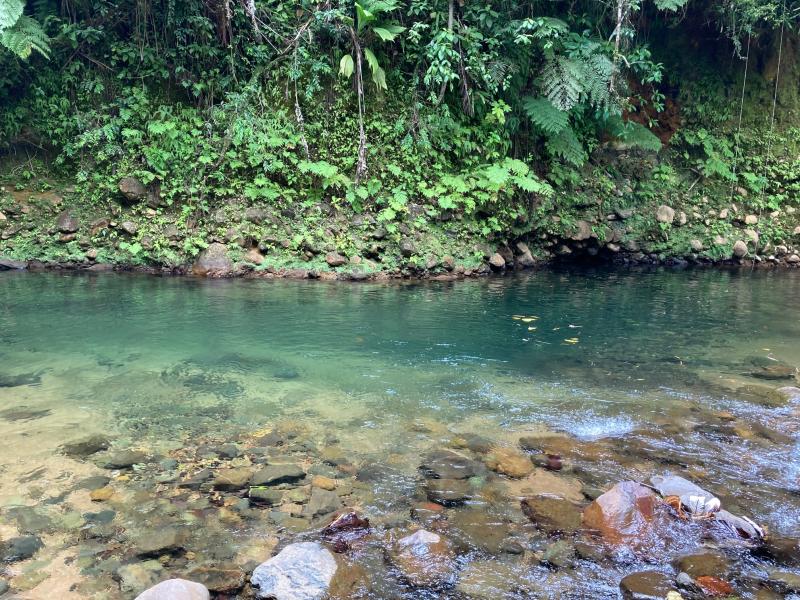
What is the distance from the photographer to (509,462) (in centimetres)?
349

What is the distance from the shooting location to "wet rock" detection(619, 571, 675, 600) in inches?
91.8

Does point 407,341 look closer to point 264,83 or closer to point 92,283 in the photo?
point 92,283

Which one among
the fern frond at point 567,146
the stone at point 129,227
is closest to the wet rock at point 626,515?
the fern frond at point 567,146

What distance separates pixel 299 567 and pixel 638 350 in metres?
4.62

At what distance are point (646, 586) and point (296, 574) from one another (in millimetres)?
1461

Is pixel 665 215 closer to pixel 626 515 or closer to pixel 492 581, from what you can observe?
pixel 626 515

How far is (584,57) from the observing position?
10.4 metres

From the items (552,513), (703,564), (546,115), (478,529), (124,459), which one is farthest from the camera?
(546,115)

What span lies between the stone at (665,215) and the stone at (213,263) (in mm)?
8597

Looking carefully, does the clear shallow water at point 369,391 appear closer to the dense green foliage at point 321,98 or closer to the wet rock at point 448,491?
the wet rock at point 448,491

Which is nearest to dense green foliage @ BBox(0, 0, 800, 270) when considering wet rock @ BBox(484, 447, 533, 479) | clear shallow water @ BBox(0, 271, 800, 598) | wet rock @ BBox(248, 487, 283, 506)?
clear shallow water @ BBox(0, 271, 800, 598)

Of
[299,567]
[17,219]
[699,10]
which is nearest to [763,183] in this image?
[699,10]

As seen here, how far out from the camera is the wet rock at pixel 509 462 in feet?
11.1

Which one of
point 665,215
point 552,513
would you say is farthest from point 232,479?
point 665,215
